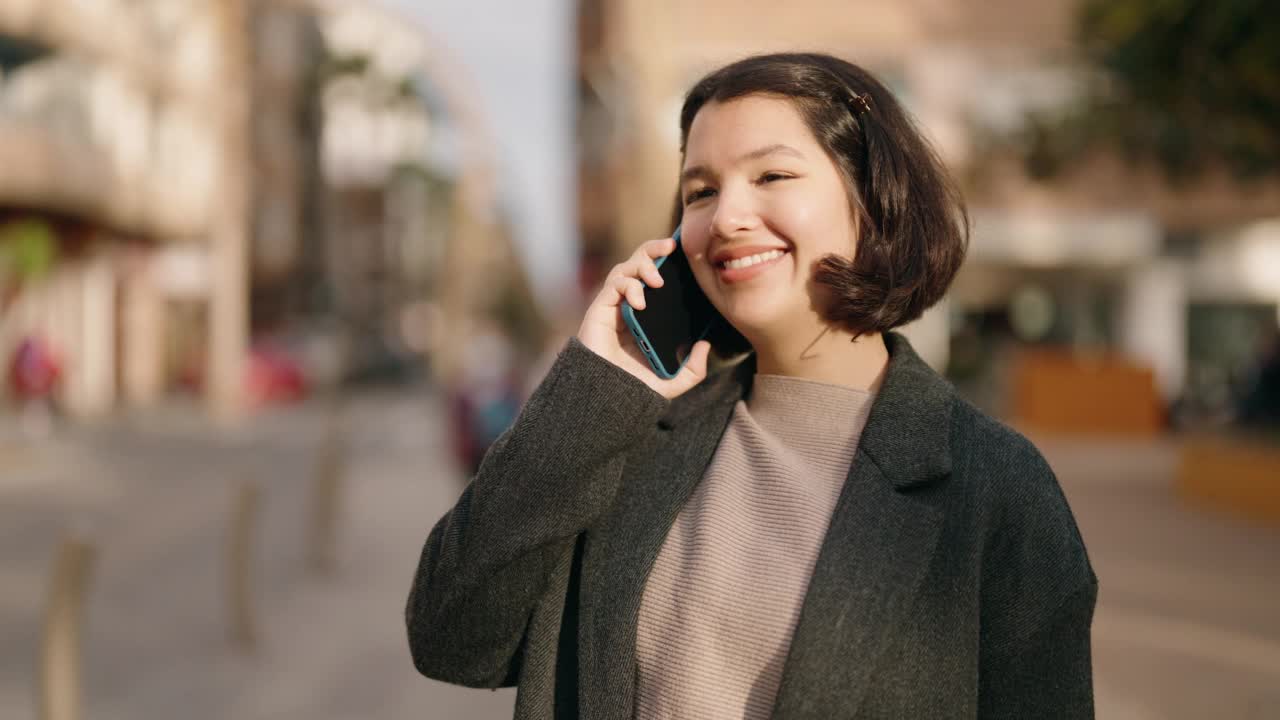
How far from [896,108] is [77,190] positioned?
28.4m

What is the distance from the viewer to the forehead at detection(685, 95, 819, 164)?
6.09 feet

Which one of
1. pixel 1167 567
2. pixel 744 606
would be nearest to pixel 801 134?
pixel 744 606

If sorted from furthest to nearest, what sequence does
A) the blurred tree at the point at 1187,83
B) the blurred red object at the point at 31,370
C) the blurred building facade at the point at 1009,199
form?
the blurred building facade at the point at 1009,199 → the blurred red object at the point at 31,370 → the blurred tree at the point at 1187,83

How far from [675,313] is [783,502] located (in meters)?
0.37

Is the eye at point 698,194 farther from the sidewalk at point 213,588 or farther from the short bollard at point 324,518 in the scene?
the short bollard at point 324,518

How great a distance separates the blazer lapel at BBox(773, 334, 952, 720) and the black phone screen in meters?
0.34

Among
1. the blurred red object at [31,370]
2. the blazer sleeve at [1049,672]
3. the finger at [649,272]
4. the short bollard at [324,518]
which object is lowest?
the blurred red object at [31,370]

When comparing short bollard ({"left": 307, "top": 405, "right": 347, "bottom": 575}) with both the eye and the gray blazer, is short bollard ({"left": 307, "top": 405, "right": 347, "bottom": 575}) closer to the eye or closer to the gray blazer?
the gray blazer

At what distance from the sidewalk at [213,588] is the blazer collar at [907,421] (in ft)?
14.5

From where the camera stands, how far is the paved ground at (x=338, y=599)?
6195mm

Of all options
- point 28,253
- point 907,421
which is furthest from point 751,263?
point 28,253

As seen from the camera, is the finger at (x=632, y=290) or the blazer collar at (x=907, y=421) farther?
the finger at (x=632, y=290)

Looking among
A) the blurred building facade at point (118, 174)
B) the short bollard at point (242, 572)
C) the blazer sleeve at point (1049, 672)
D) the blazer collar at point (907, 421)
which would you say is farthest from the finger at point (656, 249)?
the blurred building facade at point (118, 174)

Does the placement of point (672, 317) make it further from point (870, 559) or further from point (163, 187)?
point (163, 187)
